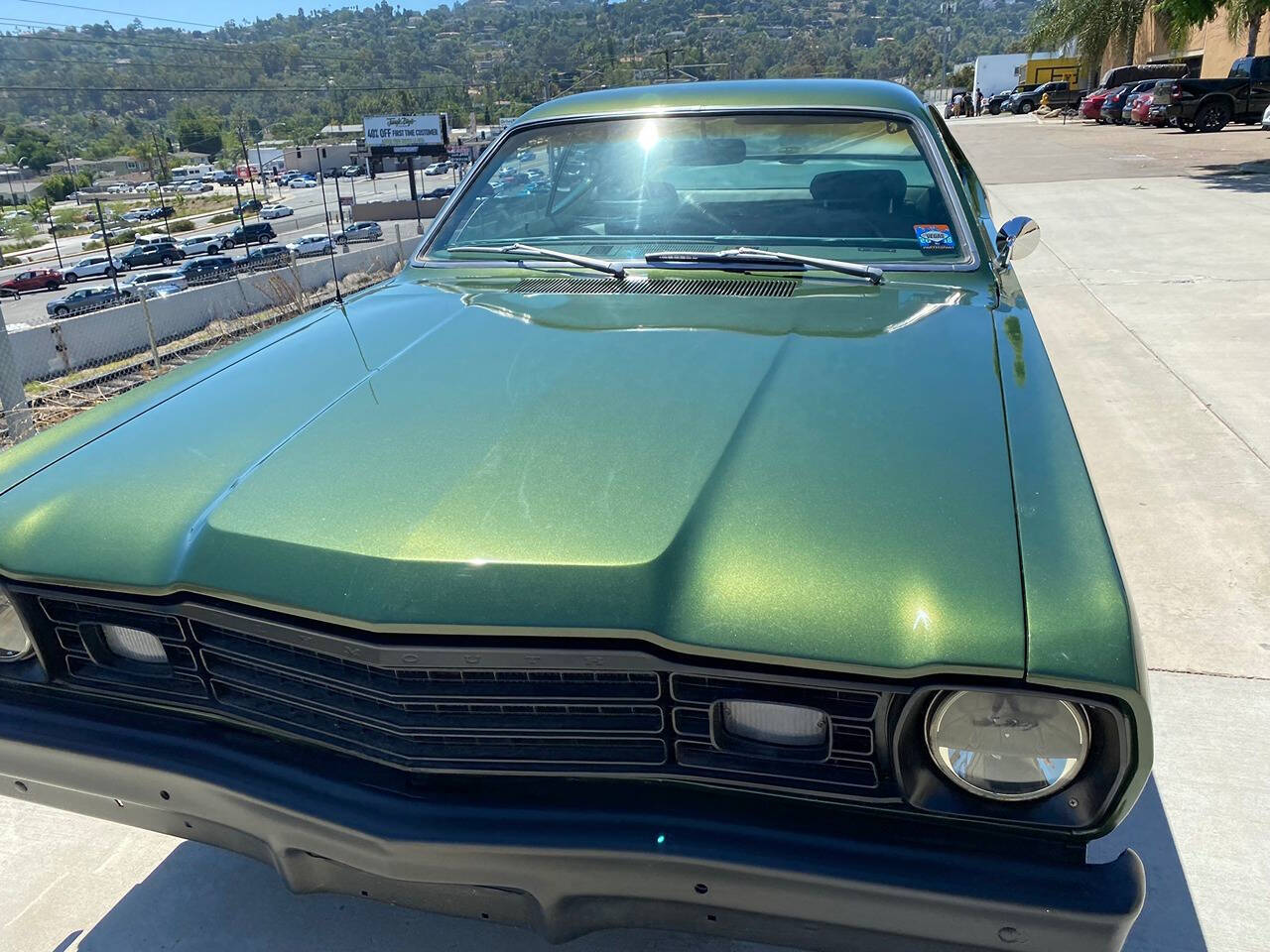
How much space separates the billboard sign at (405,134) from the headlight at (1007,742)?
8464 centimetres

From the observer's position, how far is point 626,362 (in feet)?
7.03

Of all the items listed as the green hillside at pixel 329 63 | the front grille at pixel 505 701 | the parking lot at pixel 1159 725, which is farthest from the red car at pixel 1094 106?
the front grille at pixel 505 701

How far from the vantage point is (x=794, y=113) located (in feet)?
10.1

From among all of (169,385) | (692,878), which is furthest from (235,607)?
(169,385)

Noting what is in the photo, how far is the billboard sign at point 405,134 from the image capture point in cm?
7981

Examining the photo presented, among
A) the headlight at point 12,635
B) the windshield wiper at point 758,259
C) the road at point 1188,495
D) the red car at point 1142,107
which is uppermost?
the windshield wiper at point 758,259

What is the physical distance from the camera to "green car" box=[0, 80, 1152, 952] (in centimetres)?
137

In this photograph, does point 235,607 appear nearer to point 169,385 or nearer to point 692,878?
point 692,878

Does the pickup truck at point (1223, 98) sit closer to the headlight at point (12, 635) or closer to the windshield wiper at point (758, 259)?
the windshield wiper at point (758, 259)

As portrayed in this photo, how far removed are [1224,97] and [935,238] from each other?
27840 millimetres

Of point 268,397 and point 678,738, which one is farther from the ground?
point 268,397

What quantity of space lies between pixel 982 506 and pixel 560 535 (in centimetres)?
67

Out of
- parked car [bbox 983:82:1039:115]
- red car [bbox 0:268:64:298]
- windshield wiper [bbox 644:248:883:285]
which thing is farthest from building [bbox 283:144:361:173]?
windshield wiper [bbox 644:248:883:285]

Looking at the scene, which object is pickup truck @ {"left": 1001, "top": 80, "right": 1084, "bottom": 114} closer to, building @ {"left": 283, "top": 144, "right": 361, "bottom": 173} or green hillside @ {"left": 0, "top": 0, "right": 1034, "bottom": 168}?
green hillside @ {"left": 0, "top": 0, "right": 1034, "bottom": 168}
